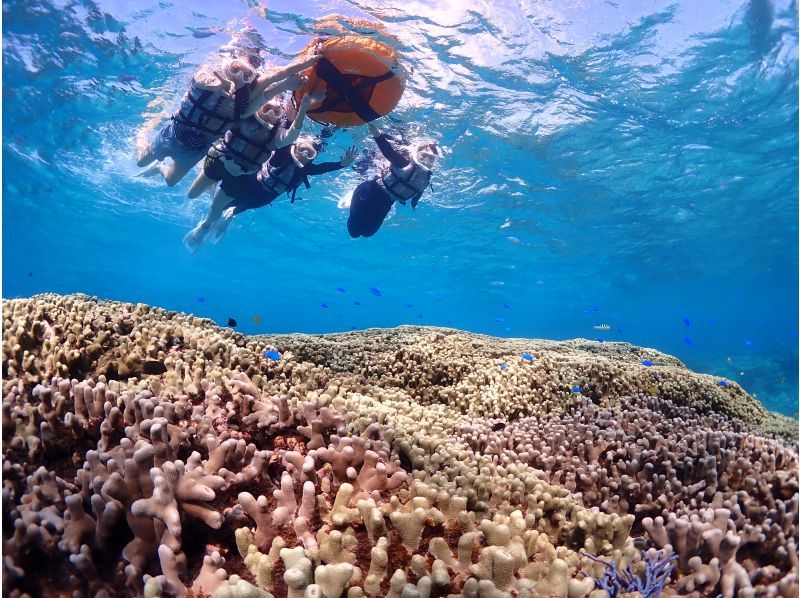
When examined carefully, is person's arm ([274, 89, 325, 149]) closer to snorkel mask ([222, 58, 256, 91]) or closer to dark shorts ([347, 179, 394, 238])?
snorkel mask ([222, 58, 256, 91])

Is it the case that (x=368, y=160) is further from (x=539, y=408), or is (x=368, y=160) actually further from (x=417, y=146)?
(x=539, y=408)

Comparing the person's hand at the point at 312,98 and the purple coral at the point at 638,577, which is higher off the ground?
the person's hand at the point at 312,98

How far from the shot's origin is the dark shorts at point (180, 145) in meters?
7.32

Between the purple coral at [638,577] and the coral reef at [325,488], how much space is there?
0.5 inches

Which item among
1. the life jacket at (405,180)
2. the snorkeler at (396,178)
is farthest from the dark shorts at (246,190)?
the life jacket at (405,180)

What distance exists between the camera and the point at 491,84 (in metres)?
15.0

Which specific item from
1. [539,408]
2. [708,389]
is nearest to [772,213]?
[708,389]

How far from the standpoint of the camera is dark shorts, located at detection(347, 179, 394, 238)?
8.99m

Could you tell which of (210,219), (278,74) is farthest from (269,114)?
(210,219)

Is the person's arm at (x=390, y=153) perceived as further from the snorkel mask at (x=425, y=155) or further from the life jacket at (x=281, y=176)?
the life jacket at (x=281, y=176)

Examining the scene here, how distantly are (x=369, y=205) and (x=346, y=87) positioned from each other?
238 centimetres

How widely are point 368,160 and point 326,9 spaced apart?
509 cm

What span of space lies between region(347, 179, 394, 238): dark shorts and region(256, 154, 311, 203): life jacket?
112 cm

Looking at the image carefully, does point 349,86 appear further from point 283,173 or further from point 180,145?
point 180,145
